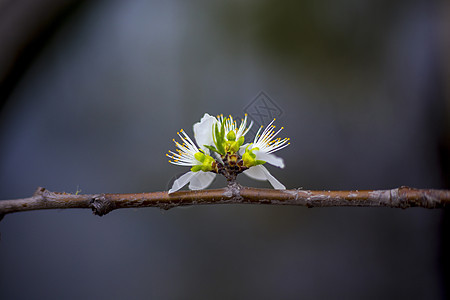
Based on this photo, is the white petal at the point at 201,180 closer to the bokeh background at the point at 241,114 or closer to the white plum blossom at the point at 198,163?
the white plum blossom at the point at 198,163

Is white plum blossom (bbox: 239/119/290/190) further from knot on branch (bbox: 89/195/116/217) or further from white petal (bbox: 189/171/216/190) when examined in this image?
knot on branch (bbox: 89/195/116/217)

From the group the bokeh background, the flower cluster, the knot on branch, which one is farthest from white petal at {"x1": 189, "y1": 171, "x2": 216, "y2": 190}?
the bokeh background

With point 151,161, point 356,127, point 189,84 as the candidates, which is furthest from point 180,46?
point 356,127

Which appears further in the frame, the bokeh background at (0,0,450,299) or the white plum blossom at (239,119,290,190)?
the bokeh background at (0,0,450,299)

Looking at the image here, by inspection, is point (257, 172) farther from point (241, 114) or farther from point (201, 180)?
point (241, 114)

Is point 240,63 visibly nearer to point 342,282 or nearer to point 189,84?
point 189,84

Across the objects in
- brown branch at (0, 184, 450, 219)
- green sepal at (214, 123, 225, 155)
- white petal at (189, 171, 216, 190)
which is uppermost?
green sepal at (214, 123, 225, 155)

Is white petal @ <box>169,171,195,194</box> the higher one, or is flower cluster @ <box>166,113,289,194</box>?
flower cluster @ <box>166,113,289,194</box>
